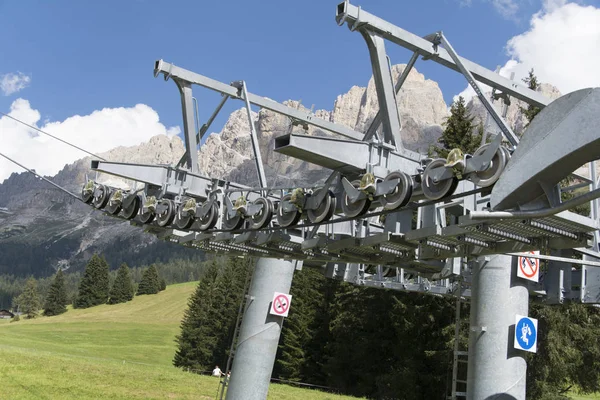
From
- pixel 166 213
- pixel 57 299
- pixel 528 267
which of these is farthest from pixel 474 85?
pixel 57 299

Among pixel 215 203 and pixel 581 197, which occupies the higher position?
pixel 215 203

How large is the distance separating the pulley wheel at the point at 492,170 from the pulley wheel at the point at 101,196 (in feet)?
35.9

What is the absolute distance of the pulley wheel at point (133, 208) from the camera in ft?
51.2

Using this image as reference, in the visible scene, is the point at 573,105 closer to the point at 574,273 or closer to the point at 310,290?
the point at 574,273

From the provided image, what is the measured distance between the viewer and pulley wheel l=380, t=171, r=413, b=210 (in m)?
8.84

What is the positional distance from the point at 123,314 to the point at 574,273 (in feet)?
366

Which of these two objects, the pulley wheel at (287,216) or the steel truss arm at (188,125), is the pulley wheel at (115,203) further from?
the pulley wheel at (287,216)

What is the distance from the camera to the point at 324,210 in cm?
1031

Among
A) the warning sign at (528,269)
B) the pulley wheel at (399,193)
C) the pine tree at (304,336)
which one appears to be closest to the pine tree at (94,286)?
the pine tree at (304,336)

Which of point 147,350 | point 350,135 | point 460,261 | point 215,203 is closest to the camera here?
point 215,203

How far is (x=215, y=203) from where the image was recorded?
13.5m

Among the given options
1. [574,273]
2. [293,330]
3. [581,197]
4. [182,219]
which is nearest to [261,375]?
[182,219]

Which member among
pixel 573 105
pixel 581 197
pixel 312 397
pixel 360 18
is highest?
pixel 360 18

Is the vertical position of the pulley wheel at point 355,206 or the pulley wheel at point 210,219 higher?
the pulley wheel at point 210,219
